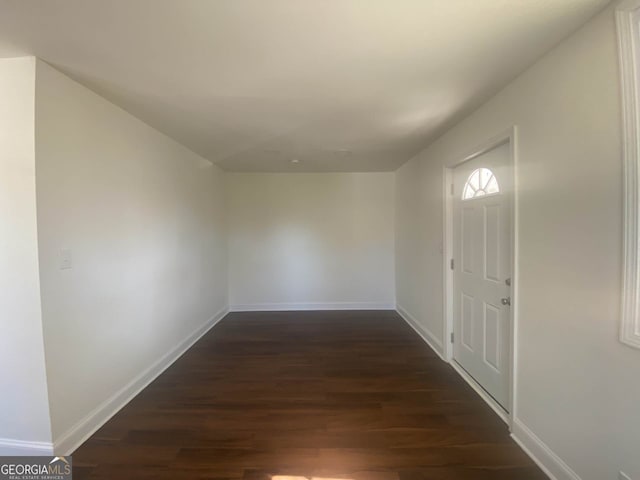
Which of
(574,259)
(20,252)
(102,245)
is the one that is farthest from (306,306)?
(574,259)

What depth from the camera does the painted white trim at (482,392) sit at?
Result: 83.3 inches

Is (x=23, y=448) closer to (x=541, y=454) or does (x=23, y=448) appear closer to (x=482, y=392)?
(x=541, y=454)

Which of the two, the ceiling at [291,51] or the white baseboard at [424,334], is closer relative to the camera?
the ceiling at [291,51]

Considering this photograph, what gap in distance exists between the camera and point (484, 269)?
94.2 inches

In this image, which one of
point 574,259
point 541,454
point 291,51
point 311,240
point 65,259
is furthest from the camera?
point 311,240

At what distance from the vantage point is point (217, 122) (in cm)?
261

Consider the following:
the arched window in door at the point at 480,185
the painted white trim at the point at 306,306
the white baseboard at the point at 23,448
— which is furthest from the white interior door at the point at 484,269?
the white baseboard at the point at 23,448

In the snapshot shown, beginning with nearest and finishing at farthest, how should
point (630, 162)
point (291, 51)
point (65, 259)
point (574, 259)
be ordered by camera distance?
point (630, 162)
point (574, 259)
point (291, 51)
point (65, 259)

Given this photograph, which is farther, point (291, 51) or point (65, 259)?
point (65, 259)

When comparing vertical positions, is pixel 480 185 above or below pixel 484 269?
above

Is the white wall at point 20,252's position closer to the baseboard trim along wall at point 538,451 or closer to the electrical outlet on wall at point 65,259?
the electrical outlet on wall at point 65,259

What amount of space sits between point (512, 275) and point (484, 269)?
47 cm

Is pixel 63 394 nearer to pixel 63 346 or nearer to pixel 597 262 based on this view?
pixel 63 346

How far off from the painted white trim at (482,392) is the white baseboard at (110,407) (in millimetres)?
2911
